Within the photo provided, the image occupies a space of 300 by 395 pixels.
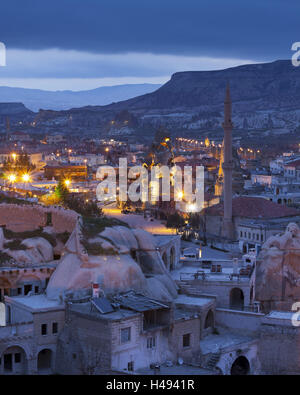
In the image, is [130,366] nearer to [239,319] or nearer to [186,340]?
[186,340]

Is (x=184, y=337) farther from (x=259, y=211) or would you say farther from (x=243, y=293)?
(x=259, y=211)

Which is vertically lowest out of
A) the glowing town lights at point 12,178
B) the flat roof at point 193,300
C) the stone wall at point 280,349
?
the stone wall at point 280,349

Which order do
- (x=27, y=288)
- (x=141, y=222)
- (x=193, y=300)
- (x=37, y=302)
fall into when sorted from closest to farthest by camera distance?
(x=37, y=302), (x=193, y=300), (x=27, y=288), (x=141, y=222)

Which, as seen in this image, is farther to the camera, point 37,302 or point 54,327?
point 37,302

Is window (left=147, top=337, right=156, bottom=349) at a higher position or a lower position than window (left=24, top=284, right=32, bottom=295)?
lower

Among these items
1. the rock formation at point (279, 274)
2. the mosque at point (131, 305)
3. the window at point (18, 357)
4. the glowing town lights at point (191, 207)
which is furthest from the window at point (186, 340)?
the glowing town lights at point (191, 207)

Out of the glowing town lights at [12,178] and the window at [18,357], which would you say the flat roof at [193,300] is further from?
the glowing town lights at [12,178]

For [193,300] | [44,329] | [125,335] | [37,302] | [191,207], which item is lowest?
[44,329]

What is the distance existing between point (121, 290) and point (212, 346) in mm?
3688

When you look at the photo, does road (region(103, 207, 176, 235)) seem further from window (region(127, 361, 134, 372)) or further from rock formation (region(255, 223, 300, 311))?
window (region(127, 361, 134, 372))

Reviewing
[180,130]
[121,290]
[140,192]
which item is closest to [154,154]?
[140,192]

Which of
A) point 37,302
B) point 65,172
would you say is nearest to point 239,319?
point 37,302

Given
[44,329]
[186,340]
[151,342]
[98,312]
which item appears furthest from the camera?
[186,340]

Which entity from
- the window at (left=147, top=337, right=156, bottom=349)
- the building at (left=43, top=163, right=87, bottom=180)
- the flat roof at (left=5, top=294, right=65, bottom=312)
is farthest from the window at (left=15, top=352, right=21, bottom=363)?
the building at (left=43, top=163, right=87, bottom=180)
